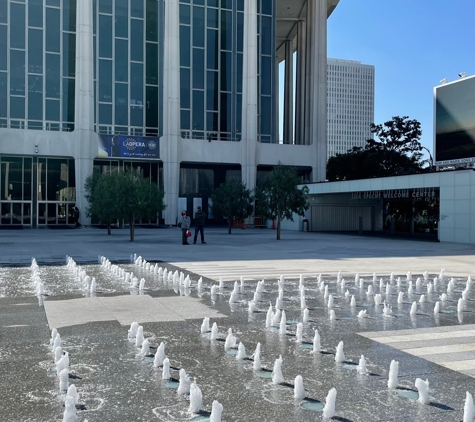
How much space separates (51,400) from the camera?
545 centimetres

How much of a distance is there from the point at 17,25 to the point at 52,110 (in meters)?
8.24

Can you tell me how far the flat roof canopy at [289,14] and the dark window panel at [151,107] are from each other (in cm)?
1935

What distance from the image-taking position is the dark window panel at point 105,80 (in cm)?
5241

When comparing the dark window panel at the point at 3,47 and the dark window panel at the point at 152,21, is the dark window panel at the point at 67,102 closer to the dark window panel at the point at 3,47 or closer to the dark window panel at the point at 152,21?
the dark window panel at the point at 3,47

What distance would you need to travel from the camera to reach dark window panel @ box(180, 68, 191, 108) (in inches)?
2152

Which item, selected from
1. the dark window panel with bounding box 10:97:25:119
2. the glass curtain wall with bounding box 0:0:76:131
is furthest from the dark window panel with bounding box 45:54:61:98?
the dark window panel with bounding box 10:97:25:119

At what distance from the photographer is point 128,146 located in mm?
51281

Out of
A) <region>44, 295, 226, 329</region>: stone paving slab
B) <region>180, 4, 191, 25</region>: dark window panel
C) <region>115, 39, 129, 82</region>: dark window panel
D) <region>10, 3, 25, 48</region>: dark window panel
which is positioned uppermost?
<region>180, 4, 191, 25</region>: dark window panel

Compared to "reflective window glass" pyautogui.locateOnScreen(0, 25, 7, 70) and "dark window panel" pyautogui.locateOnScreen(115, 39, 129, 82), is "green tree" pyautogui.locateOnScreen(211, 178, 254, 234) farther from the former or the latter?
"reflective window glass" pyautogui.locateOnScreen(0, 25, 7, 70)

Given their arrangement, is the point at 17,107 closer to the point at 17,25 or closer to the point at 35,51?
the point at 35,51

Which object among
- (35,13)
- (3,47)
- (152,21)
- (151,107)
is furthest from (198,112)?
(3,47)

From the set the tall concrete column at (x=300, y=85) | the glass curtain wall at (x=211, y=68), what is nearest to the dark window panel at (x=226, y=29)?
the glass curtain wall at (x=211, y=68)

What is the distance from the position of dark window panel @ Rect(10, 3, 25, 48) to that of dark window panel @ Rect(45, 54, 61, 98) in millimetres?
2699

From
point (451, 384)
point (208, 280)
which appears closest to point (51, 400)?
point (451, 384)
